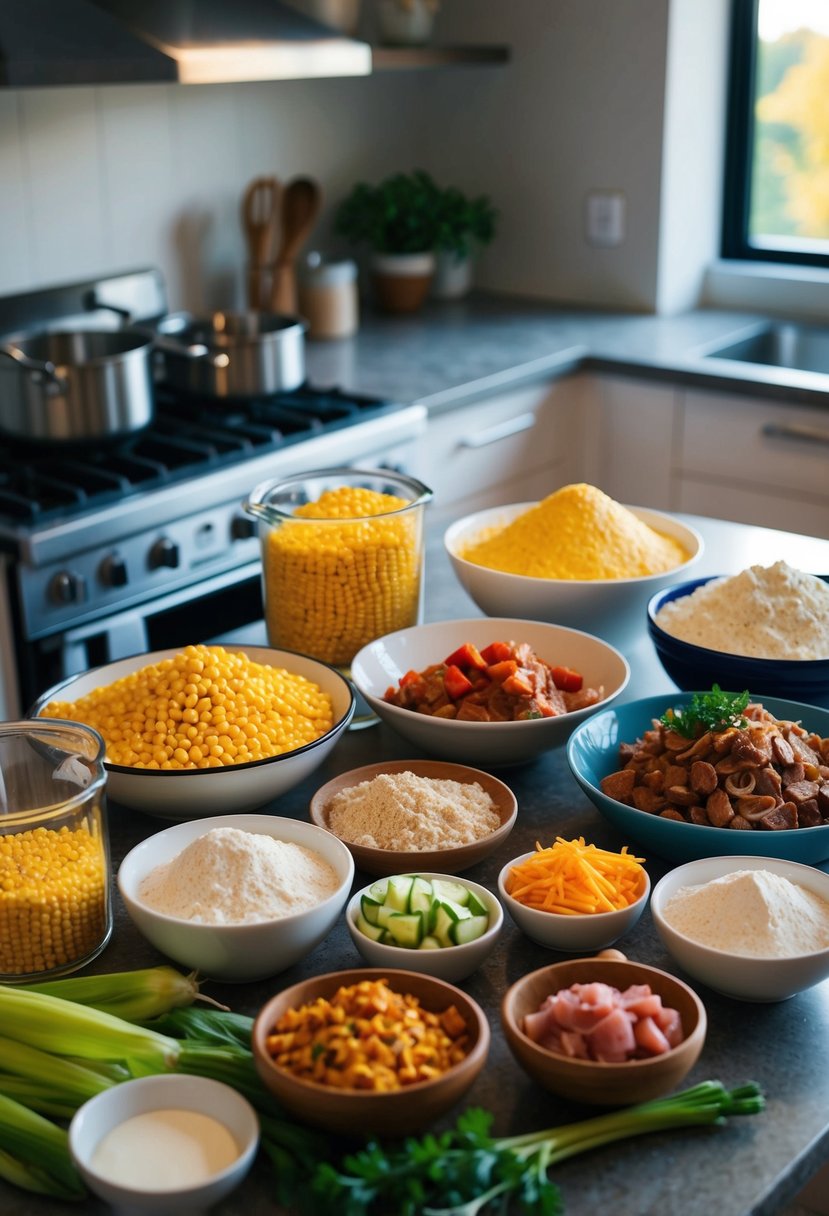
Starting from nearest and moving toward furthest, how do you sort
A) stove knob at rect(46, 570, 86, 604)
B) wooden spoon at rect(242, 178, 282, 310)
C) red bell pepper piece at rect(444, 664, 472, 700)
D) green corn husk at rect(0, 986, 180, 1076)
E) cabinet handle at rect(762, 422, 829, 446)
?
1. green corn husk at rect(0, 986, 180, 1076)
2. red bell pepper piece at rect(444, 664, 472, 700)
3. stove knob at rect(46, 570, 86, 604)
4. cabinet handle at rect(762, 422, 829, 446)
5. wooden spoon at rect(242, 178, 282, 310)

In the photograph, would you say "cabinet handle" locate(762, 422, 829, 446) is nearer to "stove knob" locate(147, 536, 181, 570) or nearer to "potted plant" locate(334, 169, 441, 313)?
"potted plant" locate(334, 169, 441, 313)

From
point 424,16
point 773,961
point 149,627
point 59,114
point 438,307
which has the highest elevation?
point 424,16

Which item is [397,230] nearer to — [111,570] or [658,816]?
[111,570]

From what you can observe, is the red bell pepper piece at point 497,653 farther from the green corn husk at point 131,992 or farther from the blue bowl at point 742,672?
the green corn husk at point 131,992

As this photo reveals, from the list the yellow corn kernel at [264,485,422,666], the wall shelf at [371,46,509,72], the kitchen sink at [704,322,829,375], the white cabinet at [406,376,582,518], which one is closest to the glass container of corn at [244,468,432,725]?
the yellow corn kernel at [264,485,422,666]

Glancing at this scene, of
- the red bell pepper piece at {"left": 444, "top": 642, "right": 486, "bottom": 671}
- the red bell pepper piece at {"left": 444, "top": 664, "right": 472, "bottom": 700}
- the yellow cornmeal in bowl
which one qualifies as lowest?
the red bell pepper piece at {"left": 444, "top": 664, "right": 472, "bottom": 700}

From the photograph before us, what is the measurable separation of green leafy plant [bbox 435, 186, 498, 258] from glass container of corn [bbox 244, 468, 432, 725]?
7.23ft

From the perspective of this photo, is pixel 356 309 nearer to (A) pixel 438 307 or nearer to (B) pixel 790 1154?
(A) pixel 438 307

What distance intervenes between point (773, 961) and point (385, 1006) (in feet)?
1.01

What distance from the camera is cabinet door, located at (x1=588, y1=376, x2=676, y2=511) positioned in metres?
3.20

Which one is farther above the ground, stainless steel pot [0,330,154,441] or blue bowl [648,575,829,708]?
stainless steel pot [0,330,154,441]

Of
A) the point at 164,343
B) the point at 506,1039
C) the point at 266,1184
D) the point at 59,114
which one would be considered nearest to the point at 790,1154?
the point at 506,1039

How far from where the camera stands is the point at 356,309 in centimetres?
369

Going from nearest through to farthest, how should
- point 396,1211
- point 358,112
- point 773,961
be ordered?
point 396,1211
point 773,961
point 358,112
